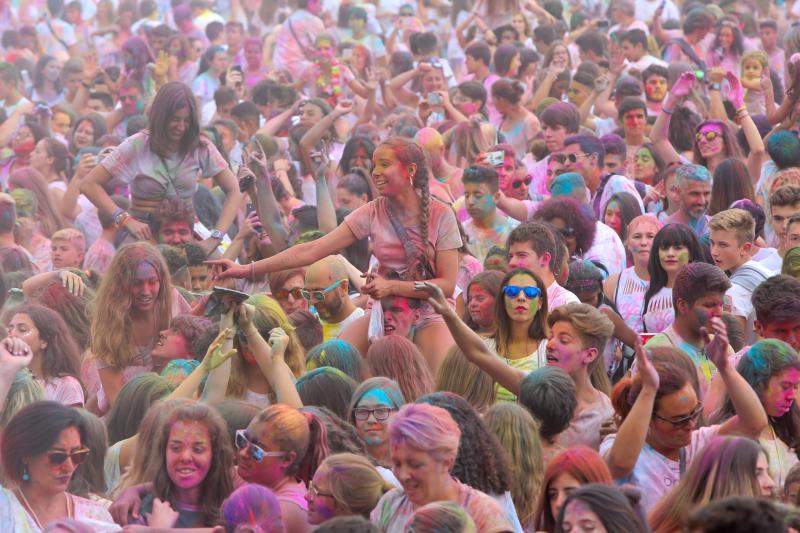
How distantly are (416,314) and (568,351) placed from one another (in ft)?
4.27

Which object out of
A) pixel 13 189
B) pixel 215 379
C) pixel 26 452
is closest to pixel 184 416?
pixel 26 452

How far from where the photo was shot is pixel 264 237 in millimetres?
10711

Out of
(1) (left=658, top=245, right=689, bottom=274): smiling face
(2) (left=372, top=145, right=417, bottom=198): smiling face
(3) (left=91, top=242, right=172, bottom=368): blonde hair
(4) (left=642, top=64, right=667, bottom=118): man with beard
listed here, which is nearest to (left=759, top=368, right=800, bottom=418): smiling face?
(1) (left=658, top=245, right=689, bottom=274): smiling face

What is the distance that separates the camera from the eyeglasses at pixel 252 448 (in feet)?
19.9

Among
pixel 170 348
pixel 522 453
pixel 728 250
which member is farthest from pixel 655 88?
pixel 522 453

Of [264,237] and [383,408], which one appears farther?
[264,237]

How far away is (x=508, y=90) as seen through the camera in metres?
Answer: 14.0

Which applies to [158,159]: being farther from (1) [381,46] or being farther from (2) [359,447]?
(1) [381,46]

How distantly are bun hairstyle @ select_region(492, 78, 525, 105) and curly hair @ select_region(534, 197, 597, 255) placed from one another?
4.50 metres

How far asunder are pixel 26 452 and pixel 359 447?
1247 millimetres

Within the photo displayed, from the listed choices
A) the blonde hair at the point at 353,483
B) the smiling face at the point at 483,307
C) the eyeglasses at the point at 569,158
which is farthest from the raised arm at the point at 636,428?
the eyeglasses at the point at 569,158

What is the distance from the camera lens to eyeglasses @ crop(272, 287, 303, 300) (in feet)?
30.3

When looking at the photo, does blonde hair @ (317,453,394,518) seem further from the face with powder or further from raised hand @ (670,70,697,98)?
raised hand @ (670,70,697,98)

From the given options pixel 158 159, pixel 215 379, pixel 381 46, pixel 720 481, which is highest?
pixel 381 46
